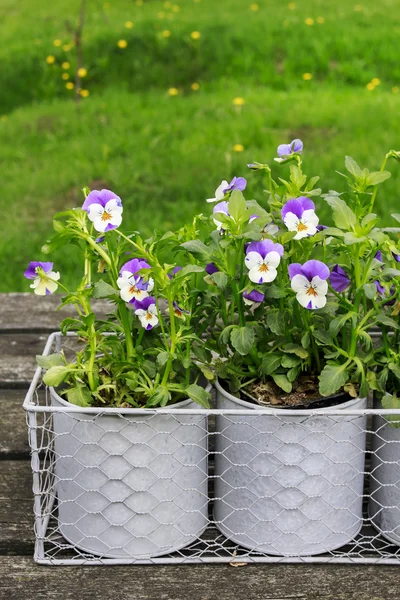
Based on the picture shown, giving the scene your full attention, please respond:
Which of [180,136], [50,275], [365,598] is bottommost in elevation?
[365,598]

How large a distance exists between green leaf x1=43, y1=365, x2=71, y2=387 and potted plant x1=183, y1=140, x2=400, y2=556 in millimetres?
Result: 212

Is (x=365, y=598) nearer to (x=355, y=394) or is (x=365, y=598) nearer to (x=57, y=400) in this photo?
(x=355, y=394)

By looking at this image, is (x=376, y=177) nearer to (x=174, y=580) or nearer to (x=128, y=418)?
(x=128, y=418)

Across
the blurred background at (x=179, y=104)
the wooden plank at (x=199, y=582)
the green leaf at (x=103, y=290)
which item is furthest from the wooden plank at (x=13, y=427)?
the blurred background at (x=179, y=104)

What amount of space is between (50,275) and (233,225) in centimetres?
29

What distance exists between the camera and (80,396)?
108 cm

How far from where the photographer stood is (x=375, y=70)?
4582 millimetres

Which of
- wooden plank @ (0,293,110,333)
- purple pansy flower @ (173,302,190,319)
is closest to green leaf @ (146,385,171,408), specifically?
purple pansy flower @ (173,302,190,319)

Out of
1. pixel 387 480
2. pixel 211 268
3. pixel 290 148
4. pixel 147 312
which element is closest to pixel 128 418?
pixel 147 312

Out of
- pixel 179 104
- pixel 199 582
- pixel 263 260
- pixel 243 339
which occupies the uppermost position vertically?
pixel 179 104

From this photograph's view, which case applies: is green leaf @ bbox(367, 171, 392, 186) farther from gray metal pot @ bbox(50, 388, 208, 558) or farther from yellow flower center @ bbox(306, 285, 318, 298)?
gray metal pot @ bbox(50, 388, 208, 558)

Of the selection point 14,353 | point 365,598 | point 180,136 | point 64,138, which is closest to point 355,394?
point 365,598

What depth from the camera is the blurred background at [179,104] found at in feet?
10.9

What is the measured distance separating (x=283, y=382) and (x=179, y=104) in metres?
3.36
